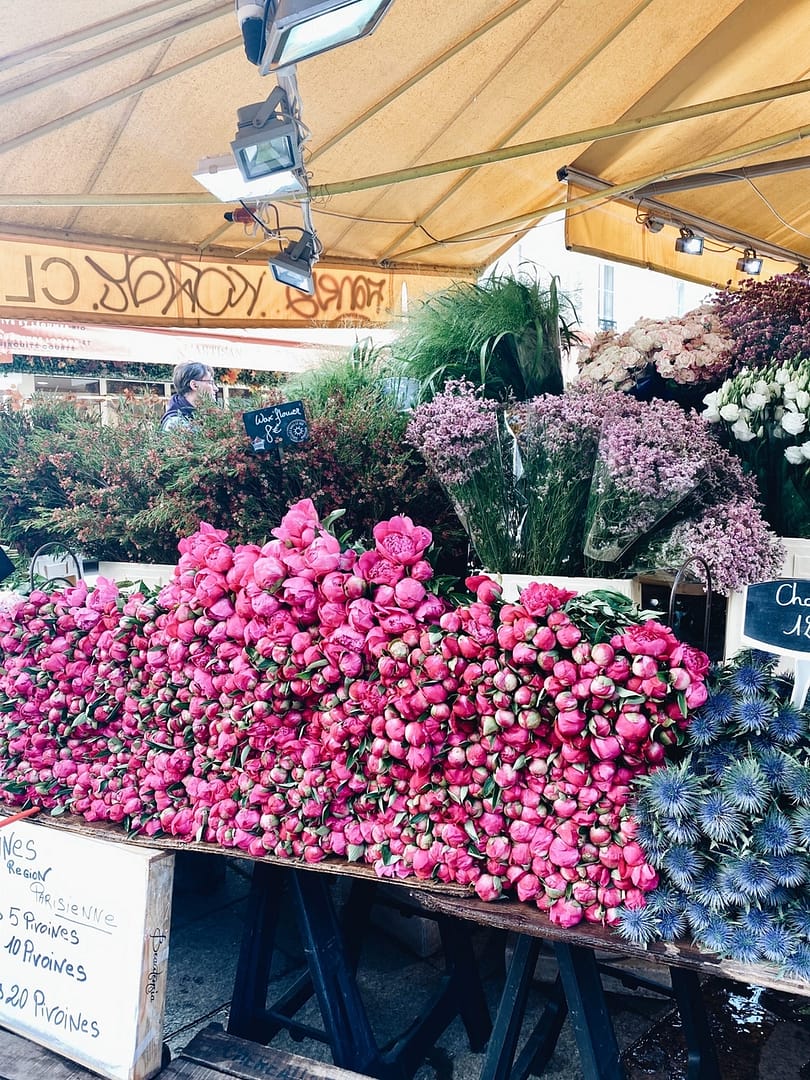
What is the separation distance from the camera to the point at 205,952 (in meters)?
2.33

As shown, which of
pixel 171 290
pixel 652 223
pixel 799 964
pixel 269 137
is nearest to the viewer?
pixel 799 964

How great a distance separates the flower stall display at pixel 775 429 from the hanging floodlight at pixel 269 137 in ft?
5.32

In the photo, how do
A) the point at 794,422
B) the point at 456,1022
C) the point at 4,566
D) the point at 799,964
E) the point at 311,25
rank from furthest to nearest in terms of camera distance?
the point at 4,566, the point at 456,1022, the point at 311,25, the point at 794,422, the point at 799,964

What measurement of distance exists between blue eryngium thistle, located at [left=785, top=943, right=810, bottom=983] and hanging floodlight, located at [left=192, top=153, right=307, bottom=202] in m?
2.46

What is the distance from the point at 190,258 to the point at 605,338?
7.86ft

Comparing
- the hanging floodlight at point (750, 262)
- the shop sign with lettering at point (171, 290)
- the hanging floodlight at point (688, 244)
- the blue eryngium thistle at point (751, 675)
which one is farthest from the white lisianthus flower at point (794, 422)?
the hanging floodlight at point (750, 262)

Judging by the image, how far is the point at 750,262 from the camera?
183 inches

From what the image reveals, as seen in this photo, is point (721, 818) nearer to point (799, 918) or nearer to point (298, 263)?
point (799, 918)

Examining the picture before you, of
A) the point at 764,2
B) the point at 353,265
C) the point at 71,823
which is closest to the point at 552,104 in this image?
the point at 764,2

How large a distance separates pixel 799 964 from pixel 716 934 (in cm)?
10

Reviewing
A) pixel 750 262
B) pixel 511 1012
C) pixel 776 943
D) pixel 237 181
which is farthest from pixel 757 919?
pixel 750 262

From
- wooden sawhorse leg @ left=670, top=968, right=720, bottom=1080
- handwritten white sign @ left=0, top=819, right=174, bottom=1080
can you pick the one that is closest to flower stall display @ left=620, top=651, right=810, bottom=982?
wooden sawhorse leg @ left=670, top=968, right=720, bottom=1080

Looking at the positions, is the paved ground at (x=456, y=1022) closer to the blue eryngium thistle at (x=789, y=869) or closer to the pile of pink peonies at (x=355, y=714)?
the pile of pink peonies at (x=355, y=714)

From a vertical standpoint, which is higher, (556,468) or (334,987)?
(556,468)
